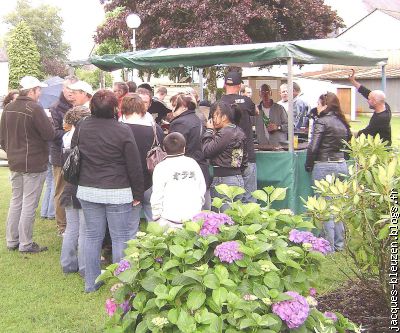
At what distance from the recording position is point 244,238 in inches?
110

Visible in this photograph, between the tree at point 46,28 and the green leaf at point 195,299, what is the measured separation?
245ft

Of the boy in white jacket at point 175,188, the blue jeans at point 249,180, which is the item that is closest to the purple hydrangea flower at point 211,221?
the boy in white jacket at point 175,188

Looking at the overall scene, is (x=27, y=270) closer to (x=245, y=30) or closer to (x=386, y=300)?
(x=386, y=300)

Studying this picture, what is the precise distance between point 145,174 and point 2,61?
7682 centimetres

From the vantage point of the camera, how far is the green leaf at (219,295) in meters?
2.45

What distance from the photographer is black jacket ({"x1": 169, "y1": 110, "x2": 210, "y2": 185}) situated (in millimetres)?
5723

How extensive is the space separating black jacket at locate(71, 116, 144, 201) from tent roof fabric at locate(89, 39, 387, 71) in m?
2.24

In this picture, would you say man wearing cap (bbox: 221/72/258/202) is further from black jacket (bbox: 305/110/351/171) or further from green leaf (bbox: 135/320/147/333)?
green leaf (bbox: 135/320/147/333)

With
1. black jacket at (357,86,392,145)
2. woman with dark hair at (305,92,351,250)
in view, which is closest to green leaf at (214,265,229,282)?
woman with dark hair at (305,92,351,250)

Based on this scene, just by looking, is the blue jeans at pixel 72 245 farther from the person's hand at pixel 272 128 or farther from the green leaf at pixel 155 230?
the person's hand at pixel 272 128

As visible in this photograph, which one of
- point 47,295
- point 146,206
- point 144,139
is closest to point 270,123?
point 146,206

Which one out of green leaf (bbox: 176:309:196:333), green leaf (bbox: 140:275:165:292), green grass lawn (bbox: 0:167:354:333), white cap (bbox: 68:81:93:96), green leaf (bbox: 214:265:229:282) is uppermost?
white cap (bbox: 68:81:93:96)

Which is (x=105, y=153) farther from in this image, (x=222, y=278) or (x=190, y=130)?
(x=222, y=278)

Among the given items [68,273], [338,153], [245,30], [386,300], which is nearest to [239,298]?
[386,300]
